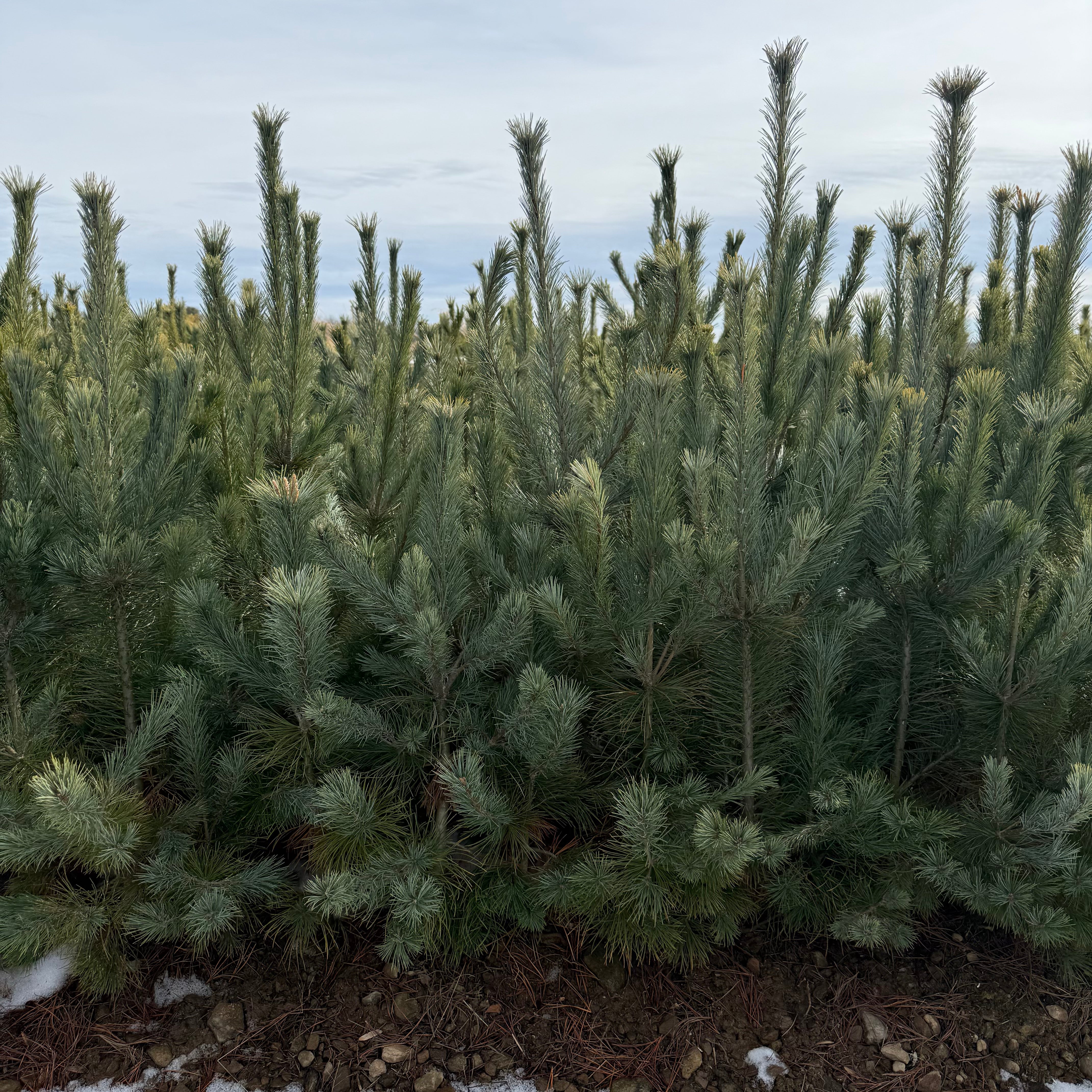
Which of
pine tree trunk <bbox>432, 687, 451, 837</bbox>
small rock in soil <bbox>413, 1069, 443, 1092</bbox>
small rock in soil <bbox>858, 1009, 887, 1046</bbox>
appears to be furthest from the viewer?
pine tree trunk <bbox>432, 687, 451, 837</bbox>

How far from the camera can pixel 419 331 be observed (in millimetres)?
4367

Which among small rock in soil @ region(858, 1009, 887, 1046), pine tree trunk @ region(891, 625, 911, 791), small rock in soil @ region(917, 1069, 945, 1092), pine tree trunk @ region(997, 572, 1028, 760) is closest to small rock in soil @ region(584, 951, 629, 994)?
small rock in soil @ region(858, 1009, 887, 1046)

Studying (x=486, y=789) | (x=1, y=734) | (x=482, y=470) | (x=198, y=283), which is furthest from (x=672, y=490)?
(x=198, y=283)

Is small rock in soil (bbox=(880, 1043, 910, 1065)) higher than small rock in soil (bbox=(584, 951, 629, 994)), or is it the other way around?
small rock in soil (bbox=(584, 951, 629, 994))

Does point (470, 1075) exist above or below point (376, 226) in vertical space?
below

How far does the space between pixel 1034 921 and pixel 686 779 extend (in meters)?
1.03

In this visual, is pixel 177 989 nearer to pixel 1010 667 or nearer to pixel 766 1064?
pixel 766 1064

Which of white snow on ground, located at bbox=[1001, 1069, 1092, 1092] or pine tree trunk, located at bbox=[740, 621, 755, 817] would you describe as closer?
white snow on ground, located at bbox=[1001, 1069, 1092, 1092]

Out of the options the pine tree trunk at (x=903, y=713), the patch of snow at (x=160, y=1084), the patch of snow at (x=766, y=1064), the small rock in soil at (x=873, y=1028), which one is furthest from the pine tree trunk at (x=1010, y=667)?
the patch of snow at (x=160, y=1084)

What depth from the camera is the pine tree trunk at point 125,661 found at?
113 inches

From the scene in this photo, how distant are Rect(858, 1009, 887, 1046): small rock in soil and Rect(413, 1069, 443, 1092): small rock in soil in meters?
1.25

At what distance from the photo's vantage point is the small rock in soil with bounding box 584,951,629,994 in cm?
275

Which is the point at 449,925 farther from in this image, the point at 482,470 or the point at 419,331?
the point at 419,331

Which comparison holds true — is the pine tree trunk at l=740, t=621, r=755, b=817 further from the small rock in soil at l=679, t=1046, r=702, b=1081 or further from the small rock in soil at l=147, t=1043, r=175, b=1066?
the small rock in soil at l=147, t=1043, r=175, b=1066
